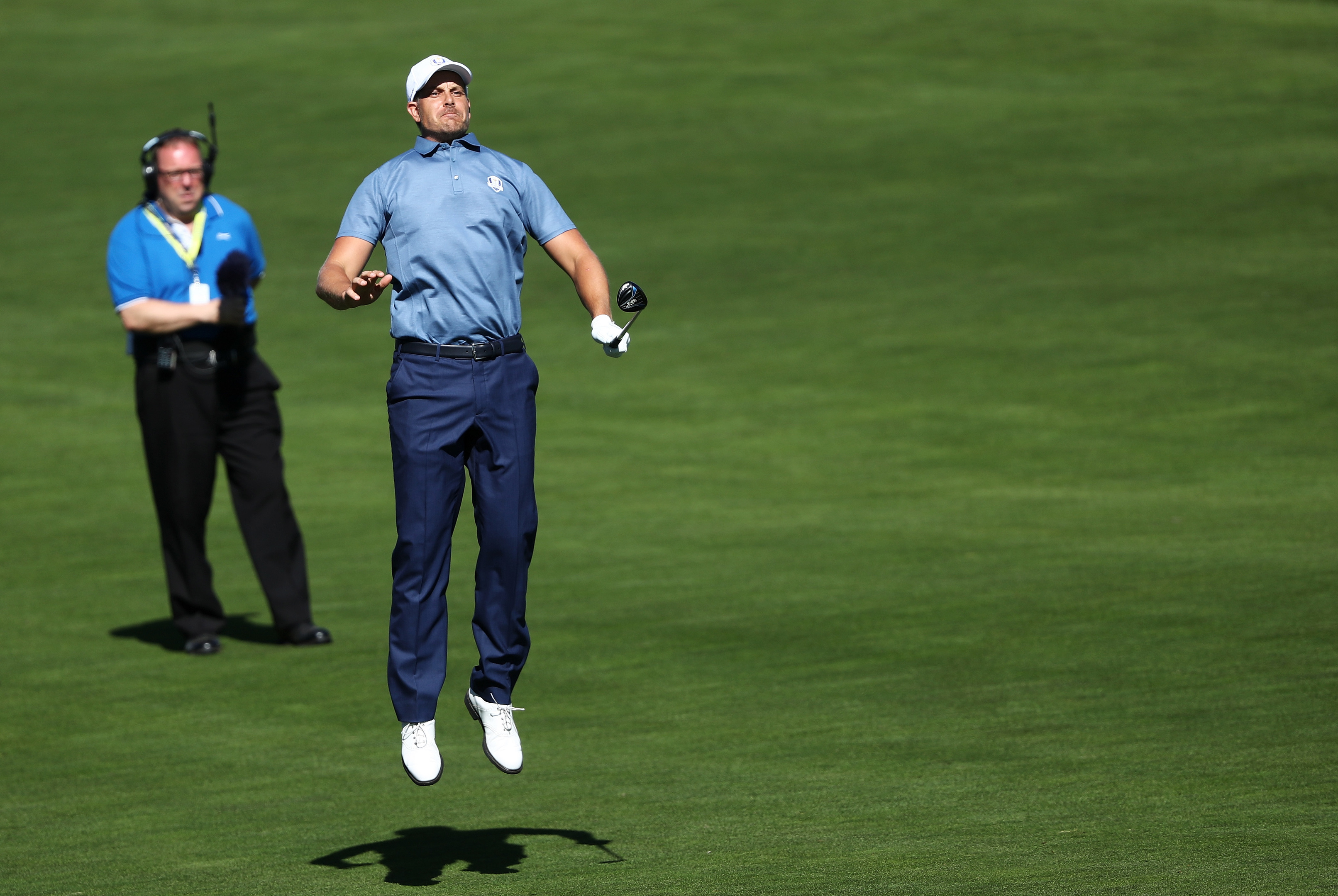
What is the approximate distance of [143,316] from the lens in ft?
37.1

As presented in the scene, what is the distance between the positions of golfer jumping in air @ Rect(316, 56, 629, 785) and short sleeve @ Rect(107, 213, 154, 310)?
472 cm

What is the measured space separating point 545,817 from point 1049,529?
737cm

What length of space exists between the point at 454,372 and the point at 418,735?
138 cm

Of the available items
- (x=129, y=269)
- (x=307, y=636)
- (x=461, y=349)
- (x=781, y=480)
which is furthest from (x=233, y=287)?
(x=781, y=480)

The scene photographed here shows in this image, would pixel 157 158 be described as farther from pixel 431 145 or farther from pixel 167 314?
pixel 431 145

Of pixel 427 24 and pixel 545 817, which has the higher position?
pixel 427 24

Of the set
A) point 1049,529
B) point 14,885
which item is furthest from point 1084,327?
point 14,885

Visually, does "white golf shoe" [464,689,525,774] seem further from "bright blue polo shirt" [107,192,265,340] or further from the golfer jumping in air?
"bright blue polo shirt" [107,192,265,340]

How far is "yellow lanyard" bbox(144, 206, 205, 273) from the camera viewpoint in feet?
37.7

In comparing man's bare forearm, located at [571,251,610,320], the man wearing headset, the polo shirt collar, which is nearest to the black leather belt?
man's bare forearm, located at [571,251,610,320]

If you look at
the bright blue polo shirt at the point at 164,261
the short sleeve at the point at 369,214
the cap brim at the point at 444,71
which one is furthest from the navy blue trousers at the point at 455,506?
the bright blue polo shirt at the point at 164,261

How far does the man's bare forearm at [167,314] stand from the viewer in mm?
11328

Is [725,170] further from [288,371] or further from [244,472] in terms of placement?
[244,472]

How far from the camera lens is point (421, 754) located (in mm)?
7090
